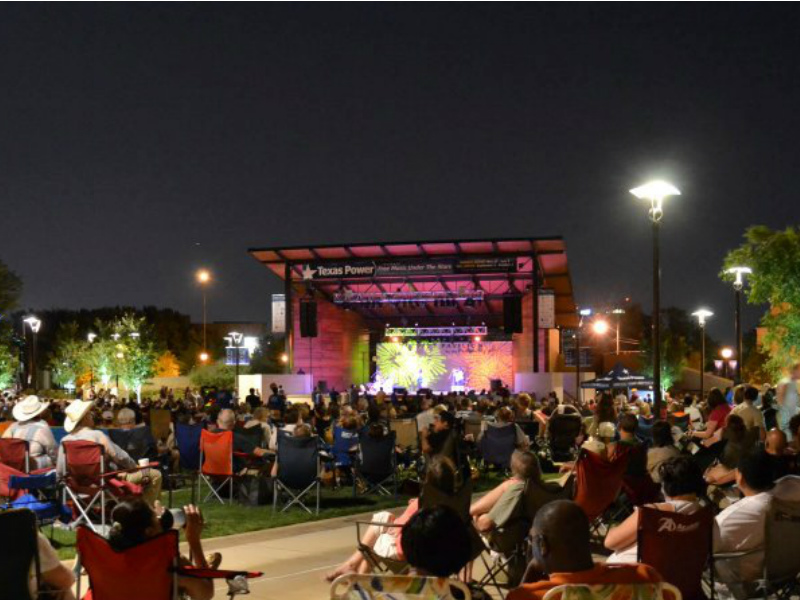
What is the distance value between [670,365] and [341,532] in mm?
59250

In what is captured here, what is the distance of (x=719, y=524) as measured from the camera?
17.7 ft

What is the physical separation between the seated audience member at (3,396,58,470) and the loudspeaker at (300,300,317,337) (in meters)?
29.7

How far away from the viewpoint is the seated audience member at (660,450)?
28.5 ft

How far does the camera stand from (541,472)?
436 inches

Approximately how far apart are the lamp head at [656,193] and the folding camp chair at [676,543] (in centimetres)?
885

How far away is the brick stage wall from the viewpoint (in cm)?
4509

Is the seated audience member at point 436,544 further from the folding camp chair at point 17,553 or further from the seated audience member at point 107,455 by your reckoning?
the seated audience member at point 107,455

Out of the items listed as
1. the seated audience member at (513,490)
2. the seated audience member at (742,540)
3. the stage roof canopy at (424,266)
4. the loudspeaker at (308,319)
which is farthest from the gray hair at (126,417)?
the loudspeaker at (308,319)

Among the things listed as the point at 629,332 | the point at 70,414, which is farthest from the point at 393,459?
the point at 629,332

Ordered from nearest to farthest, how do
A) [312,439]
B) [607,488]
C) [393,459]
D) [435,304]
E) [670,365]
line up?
[607,488]
[312,439]
[393,459]
[435,304]
[670,365]

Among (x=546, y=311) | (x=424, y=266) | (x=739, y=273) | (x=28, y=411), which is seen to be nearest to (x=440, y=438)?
(x=28, y=411)

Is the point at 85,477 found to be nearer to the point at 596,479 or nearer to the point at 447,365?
the point at 596,479

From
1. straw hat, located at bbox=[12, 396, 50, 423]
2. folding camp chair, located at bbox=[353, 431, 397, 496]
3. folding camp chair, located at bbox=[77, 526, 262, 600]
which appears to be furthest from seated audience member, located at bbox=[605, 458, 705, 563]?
folding camp chair, located at bbox=[353, 431, 397, 496]

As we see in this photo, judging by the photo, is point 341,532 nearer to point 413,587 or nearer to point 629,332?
point 413,587
